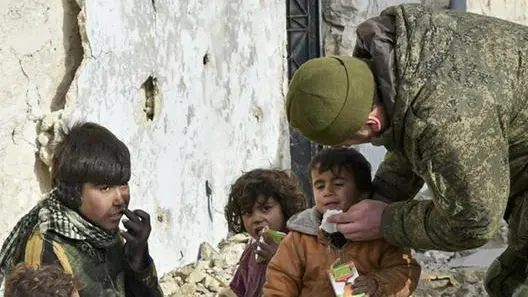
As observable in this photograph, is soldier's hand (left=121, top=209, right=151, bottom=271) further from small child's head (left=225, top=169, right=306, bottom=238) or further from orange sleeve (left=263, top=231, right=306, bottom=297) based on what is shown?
small child's head (left=225, top=169, right=306, bottom=238)

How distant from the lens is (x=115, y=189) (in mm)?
3875

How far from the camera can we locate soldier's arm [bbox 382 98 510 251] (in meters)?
3.35

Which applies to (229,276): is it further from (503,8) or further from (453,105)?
(503,8)

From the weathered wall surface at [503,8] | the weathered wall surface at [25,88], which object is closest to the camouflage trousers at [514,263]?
the weathered wall surface at [25,88]

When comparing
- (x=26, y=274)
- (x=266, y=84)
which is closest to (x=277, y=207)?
(x=26, y=274)

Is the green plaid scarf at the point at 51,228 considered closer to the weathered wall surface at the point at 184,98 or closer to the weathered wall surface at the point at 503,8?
the weathered wall surface at the point at 184,98

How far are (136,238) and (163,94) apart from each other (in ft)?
11.1

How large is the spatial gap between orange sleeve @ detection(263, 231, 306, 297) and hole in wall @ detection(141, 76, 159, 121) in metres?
3.09

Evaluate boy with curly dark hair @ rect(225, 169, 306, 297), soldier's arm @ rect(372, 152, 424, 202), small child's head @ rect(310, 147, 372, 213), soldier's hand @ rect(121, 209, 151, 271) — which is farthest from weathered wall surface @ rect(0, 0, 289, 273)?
soldier's arm @ rect(372, 152, 424, 202)

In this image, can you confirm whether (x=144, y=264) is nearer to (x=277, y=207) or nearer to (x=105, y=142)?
(x=105, y=142)

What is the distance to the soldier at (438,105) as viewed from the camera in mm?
3375

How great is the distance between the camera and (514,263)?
420 centimetres

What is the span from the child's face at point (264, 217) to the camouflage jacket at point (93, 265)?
2.37 feet

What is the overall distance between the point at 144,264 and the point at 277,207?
2.93 ft
